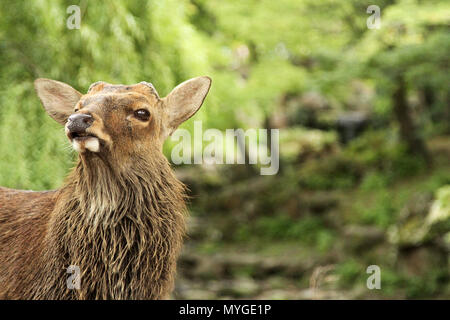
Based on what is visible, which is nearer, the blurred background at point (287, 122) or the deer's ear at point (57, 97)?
the deer's ear at point (57, 97)

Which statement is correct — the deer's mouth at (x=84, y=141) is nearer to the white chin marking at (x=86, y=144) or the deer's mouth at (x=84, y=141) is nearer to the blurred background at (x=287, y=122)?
the white chin marking at (x=86, y=144)

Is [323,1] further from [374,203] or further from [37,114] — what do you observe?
[37,114]

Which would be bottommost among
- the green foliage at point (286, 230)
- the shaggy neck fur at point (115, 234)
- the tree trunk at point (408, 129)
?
the shaggy neck fur at point (115, 234)

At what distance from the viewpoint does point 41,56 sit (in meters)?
5.29

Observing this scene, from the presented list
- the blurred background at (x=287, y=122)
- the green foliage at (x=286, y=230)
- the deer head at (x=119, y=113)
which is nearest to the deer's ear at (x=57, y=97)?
the deer head at (x=119, y=113)

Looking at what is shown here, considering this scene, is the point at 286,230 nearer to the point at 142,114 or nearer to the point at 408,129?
the point at 408,129

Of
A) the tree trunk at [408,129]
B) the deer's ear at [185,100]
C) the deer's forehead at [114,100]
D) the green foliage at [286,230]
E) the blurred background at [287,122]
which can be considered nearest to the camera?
the deer's forehead at [114,100]

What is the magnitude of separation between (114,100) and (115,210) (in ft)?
1.35

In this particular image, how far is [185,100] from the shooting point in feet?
7.66

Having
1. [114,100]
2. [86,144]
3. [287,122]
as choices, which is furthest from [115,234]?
[287,122]

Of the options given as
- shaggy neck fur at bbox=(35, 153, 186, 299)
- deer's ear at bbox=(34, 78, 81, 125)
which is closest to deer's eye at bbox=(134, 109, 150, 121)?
shaggy neck fur at bbox=(35, 153, 186, 299)

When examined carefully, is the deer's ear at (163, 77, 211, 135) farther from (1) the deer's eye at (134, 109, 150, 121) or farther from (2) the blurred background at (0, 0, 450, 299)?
(2) the blurred background at (0, 0, 450, 299)

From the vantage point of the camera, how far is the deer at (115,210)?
7.07ft

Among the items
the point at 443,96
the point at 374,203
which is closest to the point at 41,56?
the point at 374,203
